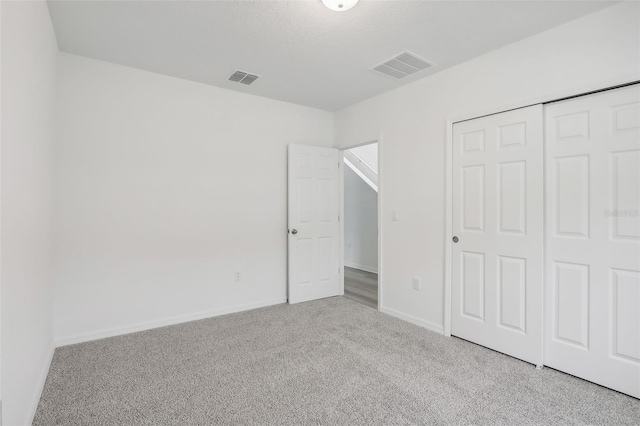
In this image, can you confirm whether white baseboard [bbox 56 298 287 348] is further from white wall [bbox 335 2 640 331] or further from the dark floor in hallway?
white wall [bbox 335 2 640 331]

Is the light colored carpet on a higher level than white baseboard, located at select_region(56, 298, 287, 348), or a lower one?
lower

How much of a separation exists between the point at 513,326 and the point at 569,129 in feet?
5.27

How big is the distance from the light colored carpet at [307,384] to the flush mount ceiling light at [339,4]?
2.54m

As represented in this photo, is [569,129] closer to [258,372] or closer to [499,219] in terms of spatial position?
[499,219]

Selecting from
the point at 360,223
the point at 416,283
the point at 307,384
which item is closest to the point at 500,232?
the point at 416,283

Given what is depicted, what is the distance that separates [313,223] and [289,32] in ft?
7.77

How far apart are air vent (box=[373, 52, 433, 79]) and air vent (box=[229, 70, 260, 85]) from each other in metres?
1.27

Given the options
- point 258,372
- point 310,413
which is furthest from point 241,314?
point 310,413

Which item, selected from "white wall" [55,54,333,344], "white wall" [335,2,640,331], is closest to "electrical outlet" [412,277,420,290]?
"white wall" [335,2,640,331]

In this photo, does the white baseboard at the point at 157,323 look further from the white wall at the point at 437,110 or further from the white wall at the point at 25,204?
the white wall at the point at 437,110

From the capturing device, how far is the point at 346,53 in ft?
9.04

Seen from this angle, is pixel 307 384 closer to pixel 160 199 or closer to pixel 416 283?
pixel 416 283

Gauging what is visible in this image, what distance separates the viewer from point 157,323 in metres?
3.19

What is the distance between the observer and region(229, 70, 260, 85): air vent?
3.19 m
